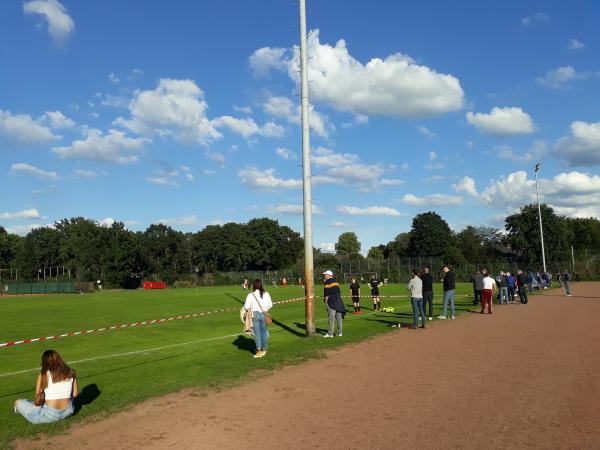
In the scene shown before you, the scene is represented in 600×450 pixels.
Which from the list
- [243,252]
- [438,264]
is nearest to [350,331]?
[438,264]

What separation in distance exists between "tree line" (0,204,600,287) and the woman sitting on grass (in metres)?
75.5

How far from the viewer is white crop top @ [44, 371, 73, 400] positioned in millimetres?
6551

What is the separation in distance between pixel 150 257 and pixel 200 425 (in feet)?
352

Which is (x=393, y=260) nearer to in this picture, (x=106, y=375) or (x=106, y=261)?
(x=106, y=261)

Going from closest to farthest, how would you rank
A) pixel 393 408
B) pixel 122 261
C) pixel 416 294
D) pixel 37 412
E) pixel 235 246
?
pixel 37 412, pixel 393 408, pixel 416 294, pixel 122 261, pixel 235 246

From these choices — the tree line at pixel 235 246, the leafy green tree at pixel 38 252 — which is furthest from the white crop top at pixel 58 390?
the leafy green tree at pixel 38 252

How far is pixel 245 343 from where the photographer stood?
13.6m

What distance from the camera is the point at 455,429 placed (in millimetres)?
5832

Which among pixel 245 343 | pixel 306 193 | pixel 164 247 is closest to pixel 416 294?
pixel 306 193

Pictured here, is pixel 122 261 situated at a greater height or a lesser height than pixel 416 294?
greater

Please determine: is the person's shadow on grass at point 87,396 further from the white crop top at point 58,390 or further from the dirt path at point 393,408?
the dirt path at point 393,408

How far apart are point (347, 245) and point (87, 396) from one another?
432 ft

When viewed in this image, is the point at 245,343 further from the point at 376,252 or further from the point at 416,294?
the point at 376,252

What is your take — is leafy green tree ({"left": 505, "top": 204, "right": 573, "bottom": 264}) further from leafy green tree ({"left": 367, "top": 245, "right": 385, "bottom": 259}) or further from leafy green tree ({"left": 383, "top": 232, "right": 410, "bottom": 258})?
leafy green tree ({"left": 367, "top": 245, "right": 385, "bottom": 259})
